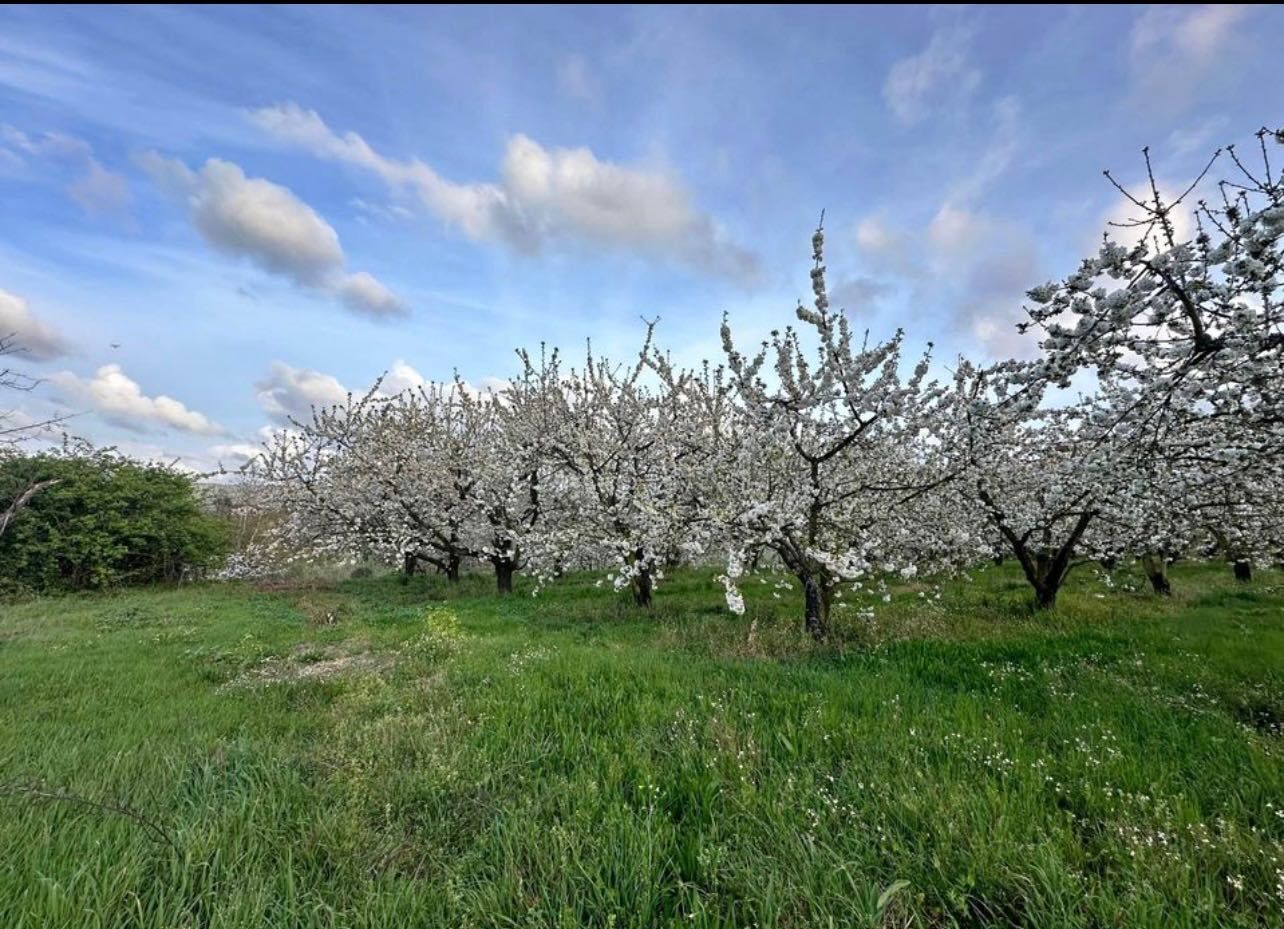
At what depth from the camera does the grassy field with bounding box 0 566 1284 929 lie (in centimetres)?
298

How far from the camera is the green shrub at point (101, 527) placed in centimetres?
1916

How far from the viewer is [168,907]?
294cm

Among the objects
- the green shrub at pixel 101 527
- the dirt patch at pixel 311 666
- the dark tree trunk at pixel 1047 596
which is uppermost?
the green shrub at pixel 101 527

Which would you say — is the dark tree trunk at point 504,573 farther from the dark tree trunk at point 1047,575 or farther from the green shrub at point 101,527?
the dark tree trunk at point 1047,575

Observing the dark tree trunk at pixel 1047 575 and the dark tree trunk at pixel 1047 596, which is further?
the dark tree trunk at pixel 1047 596

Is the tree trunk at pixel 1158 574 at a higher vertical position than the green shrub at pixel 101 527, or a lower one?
lower

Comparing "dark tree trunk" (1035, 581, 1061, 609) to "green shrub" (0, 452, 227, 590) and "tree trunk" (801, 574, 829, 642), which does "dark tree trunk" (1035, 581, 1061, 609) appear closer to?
"tree trunk" (801, 574, 829, 642)

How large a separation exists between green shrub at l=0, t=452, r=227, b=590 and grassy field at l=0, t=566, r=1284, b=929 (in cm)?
1515

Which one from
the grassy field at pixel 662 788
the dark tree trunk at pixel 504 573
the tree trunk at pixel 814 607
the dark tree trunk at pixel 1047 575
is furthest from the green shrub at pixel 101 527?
the dark tree trunk at pixel 1047 575

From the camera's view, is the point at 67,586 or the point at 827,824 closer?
the point at 827,824

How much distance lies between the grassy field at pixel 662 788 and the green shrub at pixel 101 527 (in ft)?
49.7

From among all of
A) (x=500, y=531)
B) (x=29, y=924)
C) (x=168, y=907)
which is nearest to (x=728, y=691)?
(x=168, y=907)

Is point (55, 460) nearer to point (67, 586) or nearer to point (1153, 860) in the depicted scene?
point (67, 586)

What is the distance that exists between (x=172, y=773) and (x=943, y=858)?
566cm
